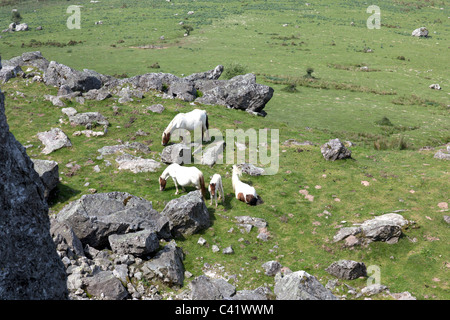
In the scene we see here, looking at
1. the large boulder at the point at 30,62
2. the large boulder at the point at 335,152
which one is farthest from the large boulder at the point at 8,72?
the large boulder at the point at 335,152

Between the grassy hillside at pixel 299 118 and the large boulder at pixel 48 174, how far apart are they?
1143 mm

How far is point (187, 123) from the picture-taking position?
2689cm

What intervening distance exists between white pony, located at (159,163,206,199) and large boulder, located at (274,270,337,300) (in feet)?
27.7

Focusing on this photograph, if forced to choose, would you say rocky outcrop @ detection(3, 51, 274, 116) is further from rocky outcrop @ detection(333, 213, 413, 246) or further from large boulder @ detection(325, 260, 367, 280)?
large boulder @ detection(325, 260, 367, 280)

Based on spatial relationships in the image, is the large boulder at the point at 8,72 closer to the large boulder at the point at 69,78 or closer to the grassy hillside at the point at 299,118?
the grassy hillside at the point at 299,118

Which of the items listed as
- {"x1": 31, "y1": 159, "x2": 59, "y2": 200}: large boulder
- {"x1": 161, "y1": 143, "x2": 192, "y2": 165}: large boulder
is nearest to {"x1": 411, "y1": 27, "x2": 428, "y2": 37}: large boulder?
{"x1": 161, "y1": 143, "x2": 192, "y2": 165}: large boulder

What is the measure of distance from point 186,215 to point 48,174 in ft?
26.5

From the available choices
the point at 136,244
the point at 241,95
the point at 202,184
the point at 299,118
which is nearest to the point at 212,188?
the point at 202,184

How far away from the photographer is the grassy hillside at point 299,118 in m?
16.7

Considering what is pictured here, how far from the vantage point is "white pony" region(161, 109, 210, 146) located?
26.3m

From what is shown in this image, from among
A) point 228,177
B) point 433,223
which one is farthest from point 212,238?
point 433,223

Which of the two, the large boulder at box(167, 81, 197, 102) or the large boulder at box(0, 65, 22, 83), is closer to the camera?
the large boulder at box(0, 65, 22, 83)

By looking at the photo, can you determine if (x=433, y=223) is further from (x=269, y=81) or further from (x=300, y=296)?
(x=269, y=81)

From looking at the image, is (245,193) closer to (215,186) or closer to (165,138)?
(215,186)
